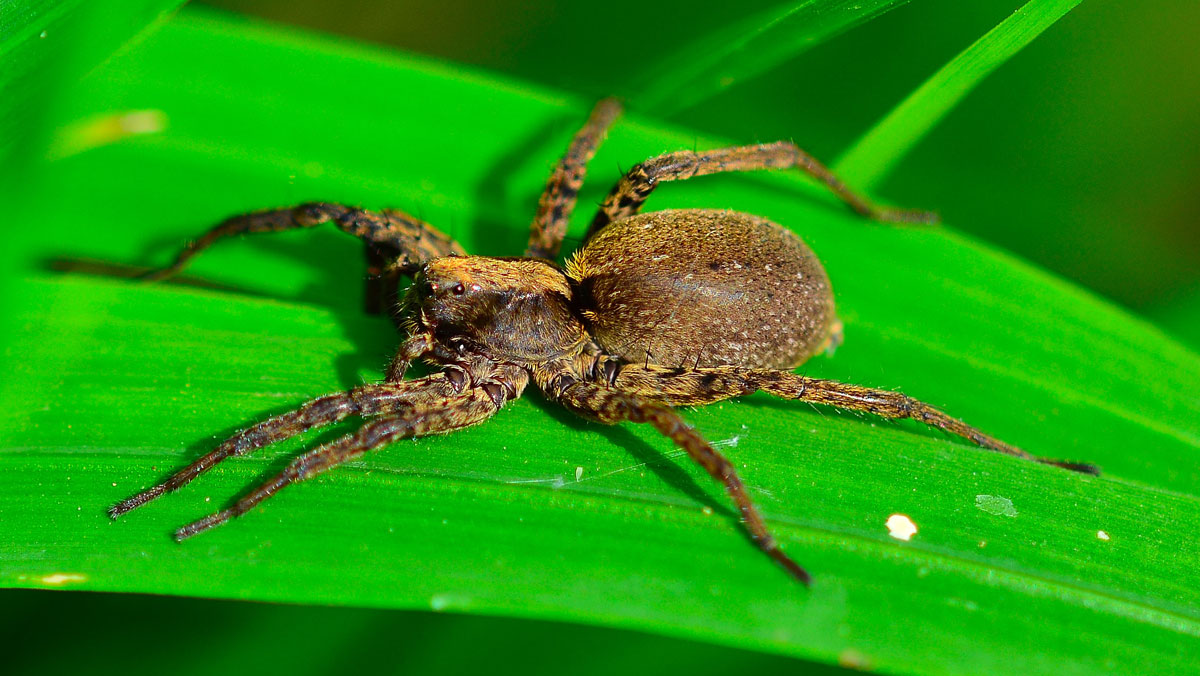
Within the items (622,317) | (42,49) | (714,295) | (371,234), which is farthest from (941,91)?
(42,49)

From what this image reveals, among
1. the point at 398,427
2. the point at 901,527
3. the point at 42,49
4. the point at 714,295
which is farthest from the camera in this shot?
the point at 714,295

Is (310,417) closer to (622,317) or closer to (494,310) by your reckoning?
(494,310)

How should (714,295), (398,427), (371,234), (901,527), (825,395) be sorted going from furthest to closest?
1. (371,234)
2. (714,295)
3. (825,395)
4. (398,427)
5. (901,527)

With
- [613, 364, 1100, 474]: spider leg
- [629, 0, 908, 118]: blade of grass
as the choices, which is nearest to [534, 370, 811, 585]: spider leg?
[613, 364, 1100, 474]: spider leg

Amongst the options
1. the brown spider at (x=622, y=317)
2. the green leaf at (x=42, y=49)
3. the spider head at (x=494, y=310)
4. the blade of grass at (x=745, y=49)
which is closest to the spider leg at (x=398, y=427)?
the brown spider at (x=622, y=317)

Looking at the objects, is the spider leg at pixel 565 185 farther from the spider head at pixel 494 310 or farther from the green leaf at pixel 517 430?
the spider head at pixel 494 310

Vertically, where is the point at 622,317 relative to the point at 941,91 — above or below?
below
